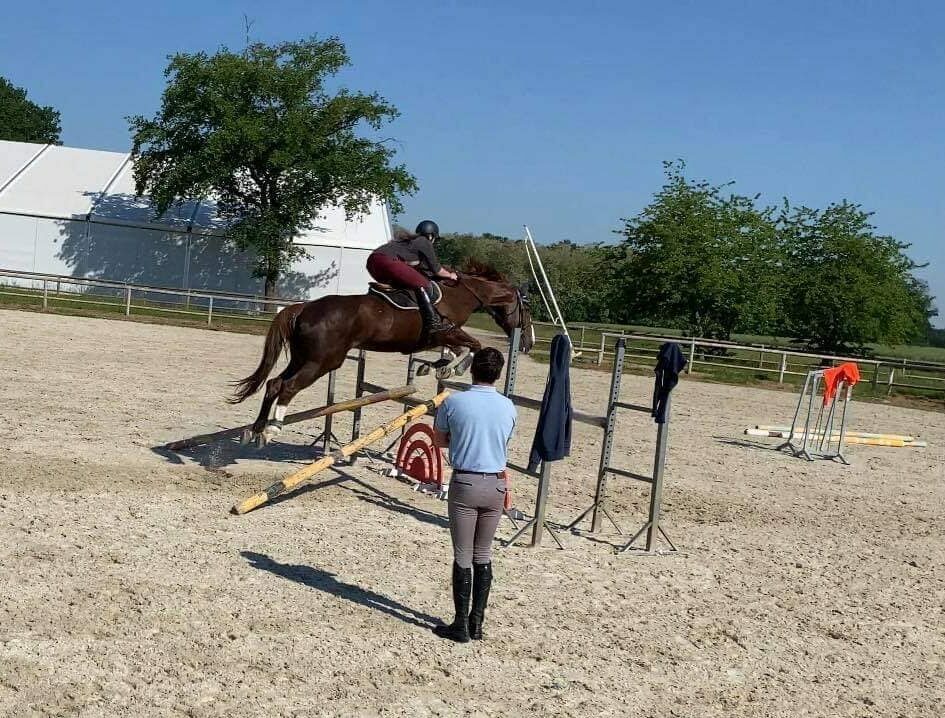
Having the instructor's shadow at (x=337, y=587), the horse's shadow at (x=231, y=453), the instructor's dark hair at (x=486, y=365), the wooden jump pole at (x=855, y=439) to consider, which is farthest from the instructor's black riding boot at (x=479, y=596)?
the wooden jump pole at (x=855, y=439)

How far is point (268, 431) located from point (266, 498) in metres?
1.27

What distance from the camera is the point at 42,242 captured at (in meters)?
35.6

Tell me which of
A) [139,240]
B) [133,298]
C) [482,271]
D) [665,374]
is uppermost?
[139,240]

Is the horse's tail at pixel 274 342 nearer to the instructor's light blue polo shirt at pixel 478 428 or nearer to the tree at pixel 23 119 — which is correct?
the instructor's light blue polo shirt at pixel 478 428

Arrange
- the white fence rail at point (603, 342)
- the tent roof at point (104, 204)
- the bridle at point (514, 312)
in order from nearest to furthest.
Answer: the bridle at point (514, 312) < the white fence rail at point (603, 342) < the tent roof at point (104, 204)

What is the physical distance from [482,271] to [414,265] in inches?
61.9

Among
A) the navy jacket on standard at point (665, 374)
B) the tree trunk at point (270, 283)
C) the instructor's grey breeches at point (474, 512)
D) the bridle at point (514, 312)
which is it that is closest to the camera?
the instructor's grey breeches at point (474, 512)

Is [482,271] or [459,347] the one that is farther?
[482,271]

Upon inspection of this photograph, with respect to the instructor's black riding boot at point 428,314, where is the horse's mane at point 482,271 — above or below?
above

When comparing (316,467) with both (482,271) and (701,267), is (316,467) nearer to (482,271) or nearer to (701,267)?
(482,271)

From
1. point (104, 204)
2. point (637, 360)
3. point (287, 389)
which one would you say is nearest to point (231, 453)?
point (287, 389)

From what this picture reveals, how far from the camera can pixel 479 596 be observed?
565cm

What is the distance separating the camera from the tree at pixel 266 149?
33.5m

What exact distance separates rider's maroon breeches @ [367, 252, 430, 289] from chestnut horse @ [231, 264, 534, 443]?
0.25 meters
